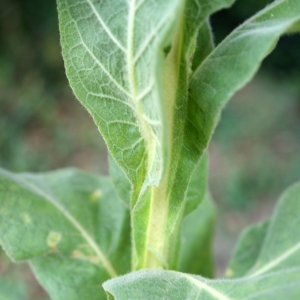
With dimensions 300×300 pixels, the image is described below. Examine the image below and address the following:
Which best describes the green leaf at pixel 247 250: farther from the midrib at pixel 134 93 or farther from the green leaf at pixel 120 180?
the midrib at pixel 134 93

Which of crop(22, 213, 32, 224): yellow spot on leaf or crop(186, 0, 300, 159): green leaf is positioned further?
crop(22, 213, 32, 224): yellow spot on leaf

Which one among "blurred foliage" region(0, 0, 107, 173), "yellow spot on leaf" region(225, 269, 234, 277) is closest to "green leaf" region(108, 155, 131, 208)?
"yellow spot on leaf" region(225, 269, 234, 277)

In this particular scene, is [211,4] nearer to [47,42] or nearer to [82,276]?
[82,276]

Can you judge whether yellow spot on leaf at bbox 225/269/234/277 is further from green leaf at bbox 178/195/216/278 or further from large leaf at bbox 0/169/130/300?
large leaf at bbox 0/169/130/300

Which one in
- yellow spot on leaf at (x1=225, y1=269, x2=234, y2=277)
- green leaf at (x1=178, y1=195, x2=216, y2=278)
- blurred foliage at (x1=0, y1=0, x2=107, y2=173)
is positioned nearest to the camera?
yellow spot on leaf at (x1=225, y1=269, x2=234, y2=277)

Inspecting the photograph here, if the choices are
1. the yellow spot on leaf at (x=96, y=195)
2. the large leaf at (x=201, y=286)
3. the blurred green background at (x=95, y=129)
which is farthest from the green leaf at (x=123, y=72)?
the blurred green background at (x=95, y=129)

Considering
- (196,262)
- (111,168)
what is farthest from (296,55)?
(111,168)

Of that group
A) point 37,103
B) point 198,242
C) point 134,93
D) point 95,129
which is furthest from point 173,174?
point 37,103
